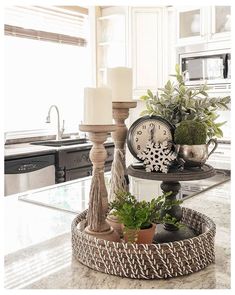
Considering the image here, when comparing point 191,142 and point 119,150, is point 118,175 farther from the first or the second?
point 191,142

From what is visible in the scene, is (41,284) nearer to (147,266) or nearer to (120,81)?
(147,266)

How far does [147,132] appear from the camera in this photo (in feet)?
3.47

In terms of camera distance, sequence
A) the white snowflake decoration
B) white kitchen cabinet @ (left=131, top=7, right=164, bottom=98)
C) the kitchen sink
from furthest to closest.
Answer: white kitchen cabinet @ (left=131, top=7, right=164, bottom=98) → the kitchen sink → the white snowflake decoration

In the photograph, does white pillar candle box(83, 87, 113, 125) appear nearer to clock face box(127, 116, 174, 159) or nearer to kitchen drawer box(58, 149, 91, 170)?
clock face box(127, 116, 174, 159)

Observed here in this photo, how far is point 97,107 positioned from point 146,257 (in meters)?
0.37

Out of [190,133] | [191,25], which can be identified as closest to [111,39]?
[191,25]

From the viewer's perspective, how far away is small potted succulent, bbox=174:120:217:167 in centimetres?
102

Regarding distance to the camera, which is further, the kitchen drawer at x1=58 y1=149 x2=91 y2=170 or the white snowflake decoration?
the kitchen drawer at x1=58 y1=149 x2=91 y2=170

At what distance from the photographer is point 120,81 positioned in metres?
1.10

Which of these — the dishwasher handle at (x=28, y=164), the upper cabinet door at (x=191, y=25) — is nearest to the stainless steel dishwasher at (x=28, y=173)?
the dishwasher handle at (x=28, y=164)

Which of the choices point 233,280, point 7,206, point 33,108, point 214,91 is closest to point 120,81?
point 233,280

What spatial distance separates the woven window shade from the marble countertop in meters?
2.89

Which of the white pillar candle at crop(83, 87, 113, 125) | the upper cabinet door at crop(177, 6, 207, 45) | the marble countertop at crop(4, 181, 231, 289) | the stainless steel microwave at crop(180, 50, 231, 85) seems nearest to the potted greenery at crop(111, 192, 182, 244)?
the marble countertop at crop(4, 181, 231, 289)

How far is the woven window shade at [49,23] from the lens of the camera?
3.87m
